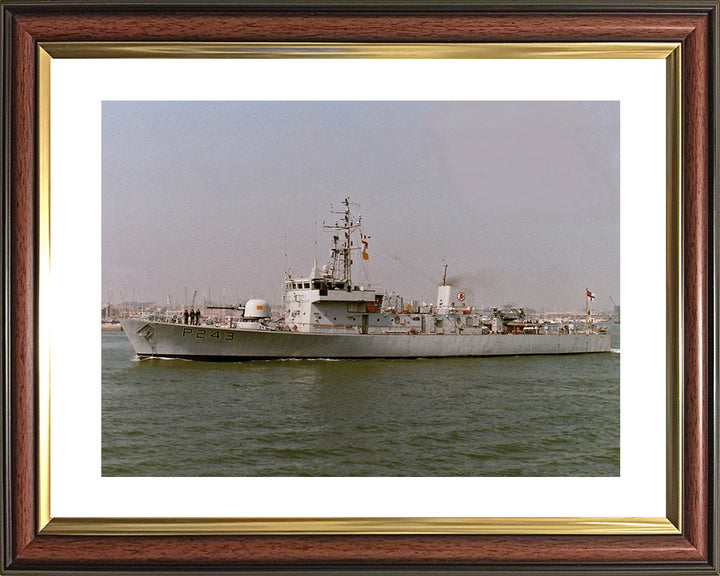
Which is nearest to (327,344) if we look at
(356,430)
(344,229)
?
(344,229)

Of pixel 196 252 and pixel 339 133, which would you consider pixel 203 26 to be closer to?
pixel 339 133

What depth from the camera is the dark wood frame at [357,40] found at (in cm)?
155

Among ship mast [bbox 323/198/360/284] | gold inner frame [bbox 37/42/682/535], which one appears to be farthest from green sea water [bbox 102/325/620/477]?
ship mast [bbox 323/198/360/284]

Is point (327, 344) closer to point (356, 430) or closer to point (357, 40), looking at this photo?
point (356, 430)

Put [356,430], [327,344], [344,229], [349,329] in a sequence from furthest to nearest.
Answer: [349,329] → [327,344] → [344,229] → [356,430]

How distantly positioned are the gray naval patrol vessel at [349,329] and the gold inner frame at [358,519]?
1.36ft

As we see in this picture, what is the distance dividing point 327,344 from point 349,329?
2.00ft

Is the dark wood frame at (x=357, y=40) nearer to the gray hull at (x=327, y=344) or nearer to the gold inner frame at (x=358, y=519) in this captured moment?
the gold inner frame at (x=358, y=519)

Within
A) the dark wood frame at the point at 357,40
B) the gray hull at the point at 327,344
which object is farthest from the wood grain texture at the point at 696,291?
the gray hull at the point at 327,344

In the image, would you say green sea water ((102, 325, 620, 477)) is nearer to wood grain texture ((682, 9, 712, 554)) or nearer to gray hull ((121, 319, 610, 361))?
wood grain texture ((682, 9, 712, 554))

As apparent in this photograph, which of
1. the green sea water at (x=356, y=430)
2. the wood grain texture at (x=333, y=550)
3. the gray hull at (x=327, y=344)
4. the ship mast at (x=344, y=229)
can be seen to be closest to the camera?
the wood grain texture at (x=333, y=550)

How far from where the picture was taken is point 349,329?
775 centimetres

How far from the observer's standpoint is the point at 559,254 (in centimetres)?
264

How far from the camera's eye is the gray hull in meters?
4.06
